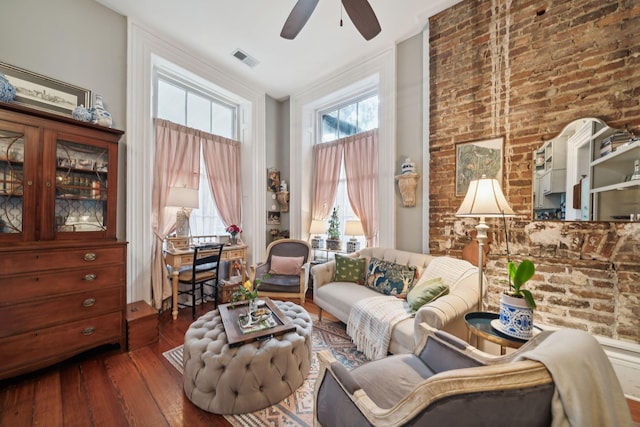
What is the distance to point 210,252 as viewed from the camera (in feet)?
9.81

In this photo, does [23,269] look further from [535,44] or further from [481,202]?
[535,44]

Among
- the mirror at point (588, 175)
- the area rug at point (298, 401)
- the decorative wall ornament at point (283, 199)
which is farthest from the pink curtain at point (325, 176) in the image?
the mirror at point (588, 175)

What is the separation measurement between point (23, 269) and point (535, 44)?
464 cm

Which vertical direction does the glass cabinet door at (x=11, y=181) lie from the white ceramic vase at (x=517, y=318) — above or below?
above

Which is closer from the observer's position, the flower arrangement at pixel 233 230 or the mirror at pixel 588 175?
the mirror at pixel 588 175

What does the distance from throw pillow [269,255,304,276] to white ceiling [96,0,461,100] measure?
2.90 m

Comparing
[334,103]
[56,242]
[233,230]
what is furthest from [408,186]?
[56,242]

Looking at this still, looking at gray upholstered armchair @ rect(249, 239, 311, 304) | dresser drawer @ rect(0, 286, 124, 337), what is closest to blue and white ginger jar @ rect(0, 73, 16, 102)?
dresser drawer @ rect(0, 286, 124, 337)

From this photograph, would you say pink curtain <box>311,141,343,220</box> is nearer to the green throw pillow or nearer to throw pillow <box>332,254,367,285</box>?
throw pillow <box>332,254,367,285</box>

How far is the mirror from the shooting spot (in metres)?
1.79

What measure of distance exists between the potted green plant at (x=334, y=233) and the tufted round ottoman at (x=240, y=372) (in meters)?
2.21

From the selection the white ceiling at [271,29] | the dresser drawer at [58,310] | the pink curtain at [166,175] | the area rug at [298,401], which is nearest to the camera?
the area rug at [298,401]

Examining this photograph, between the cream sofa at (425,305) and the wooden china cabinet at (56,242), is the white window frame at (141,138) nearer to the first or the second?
the wooden china cabinet at (56,242)

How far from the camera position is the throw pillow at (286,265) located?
330cm
